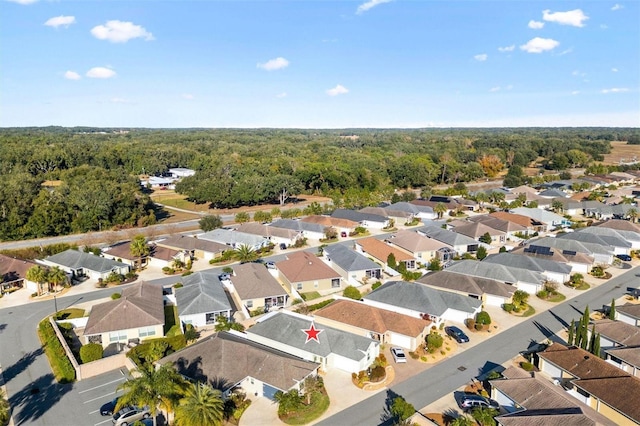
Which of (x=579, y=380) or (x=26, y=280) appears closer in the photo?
(x=579, y=380)

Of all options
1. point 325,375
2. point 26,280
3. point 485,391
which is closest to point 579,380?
point 485,391

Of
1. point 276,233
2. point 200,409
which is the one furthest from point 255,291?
point 276,233

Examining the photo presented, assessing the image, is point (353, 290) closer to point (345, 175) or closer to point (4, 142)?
point (345, 175)

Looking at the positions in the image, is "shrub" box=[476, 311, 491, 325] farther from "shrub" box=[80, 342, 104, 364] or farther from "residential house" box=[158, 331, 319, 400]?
"shrub" box=[80, 342, 104, 364]

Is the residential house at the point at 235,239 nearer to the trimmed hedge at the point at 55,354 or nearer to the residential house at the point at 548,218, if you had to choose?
the trimmed hedge at the point at 55,354

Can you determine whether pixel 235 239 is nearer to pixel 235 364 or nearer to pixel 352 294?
pixel 352 294

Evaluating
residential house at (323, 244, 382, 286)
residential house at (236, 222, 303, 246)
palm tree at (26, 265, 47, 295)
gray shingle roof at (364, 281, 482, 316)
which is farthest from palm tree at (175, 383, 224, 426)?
residential house at (236, 222, 303, 246)
